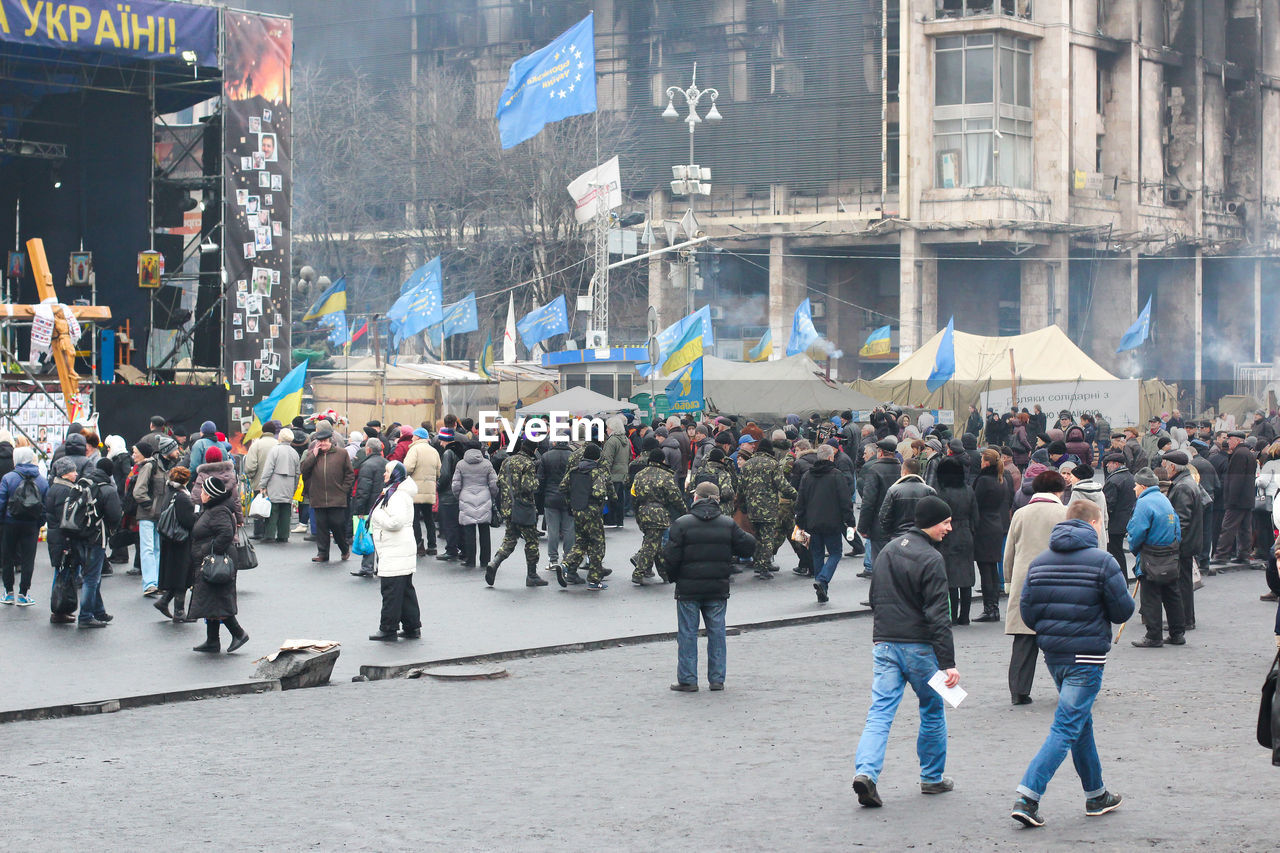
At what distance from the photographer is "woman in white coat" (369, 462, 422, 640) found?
1317cm

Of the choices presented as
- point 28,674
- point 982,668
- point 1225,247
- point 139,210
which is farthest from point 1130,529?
point 1225,247

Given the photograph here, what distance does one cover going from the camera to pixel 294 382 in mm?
23547

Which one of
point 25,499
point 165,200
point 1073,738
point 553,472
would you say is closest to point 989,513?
point 553,472

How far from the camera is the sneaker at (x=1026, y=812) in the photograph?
723 cm

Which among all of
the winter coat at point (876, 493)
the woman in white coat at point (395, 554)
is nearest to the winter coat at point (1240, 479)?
the winter coat at point (876, 493)

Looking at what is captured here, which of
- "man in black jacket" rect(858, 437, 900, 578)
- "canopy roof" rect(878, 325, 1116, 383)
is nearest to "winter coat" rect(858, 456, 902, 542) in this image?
"man in black jacket" rect(858, 437, 900, 578)

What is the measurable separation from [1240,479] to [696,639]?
10.1 metres

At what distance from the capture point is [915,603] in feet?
26.0

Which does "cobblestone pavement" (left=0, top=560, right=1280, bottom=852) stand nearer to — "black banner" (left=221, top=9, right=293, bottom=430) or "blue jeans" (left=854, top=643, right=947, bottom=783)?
"blue jeans" (left=854, top=643, right=947, bottom=783)

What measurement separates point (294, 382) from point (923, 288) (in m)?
39.3

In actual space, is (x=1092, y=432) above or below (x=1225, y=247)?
below

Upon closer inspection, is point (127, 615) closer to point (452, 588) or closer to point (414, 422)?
point (452, 588)

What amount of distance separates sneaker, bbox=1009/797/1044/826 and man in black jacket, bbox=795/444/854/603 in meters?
8.70

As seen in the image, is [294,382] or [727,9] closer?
[294,382]
